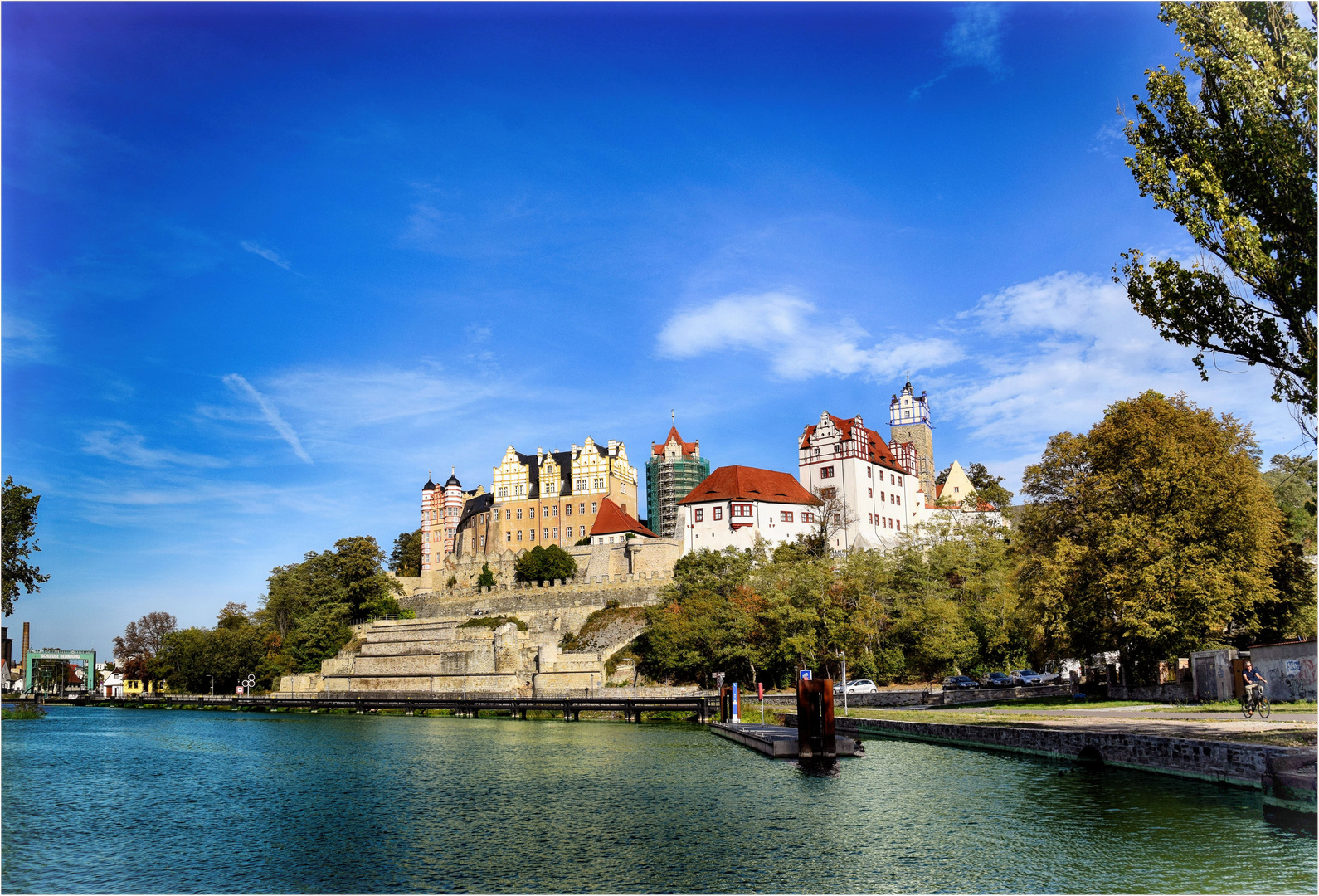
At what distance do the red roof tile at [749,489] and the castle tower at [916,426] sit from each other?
68.2 feet

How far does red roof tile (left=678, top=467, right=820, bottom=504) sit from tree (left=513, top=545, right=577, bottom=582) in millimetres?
12284

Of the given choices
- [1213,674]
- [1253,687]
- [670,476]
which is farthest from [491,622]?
[1253,687]

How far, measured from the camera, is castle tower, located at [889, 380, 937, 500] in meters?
104

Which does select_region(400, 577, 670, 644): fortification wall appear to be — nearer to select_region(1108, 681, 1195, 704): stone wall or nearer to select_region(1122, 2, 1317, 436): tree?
select_region(1108, 681, 1195, 704): stone wall

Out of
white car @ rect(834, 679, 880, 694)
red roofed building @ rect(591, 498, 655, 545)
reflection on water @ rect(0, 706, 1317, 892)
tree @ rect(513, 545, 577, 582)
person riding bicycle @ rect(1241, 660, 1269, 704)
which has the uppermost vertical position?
red roofed building @ rect(591, 498, 655, 545)

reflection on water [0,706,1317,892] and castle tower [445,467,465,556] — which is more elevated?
castle tower [445,467,465,556]

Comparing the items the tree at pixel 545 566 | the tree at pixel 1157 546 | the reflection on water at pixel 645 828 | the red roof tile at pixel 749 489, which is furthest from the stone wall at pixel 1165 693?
the tree at pixel 545 566

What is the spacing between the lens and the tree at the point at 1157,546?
33250 millimetres

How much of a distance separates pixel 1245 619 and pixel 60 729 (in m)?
58.5

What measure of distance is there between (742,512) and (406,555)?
60.4 metres

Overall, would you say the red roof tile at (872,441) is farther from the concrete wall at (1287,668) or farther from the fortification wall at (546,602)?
the concrete wall at (1287,668)

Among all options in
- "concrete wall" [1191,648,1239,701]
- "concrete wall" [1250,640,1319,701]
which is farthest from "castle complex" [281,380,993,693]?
"concrete wall" [1250,640,1319,701]

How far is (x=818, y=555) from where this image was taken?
7231 cm

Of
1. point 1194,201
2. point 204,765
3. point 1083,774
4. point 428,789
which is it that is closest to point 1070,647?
point 1083,774
